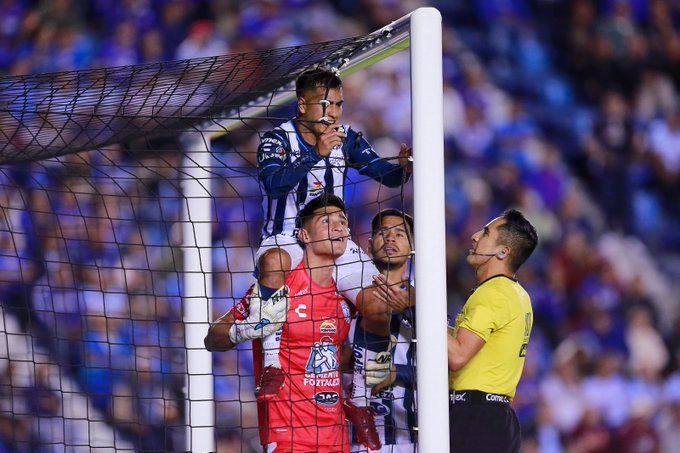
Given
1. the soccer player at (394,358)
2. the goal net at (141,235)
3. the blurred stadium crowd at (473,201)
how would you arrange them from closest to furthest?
the soccer player at (394,358) → the goal net at (141,235) → the blurred stadium crowd at (473,201)

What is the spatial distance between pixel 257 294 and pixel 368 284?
0.43m

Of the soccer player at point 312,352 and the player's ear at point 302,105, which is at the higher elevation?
the player's ear at point 302,105

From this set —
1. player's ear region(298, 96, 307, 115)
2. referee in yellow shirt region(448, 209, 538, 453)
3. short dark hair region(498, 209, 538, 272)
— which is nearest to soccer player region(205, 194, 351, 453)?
player's ear region(298, 96, 307, 115)

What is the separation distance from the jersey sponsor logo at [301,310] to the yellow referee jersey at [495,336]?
57 cm

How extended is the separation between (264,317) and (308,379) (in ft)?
1.01

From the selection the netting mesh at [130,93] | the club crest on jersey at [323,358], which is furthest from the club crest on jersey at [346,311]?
the netting mesh at [130,93]

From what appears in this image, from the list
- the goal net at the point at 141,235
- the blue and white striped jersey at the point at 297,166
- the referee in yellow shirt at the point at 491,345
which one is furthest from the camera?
the goal net at the point at 141,235

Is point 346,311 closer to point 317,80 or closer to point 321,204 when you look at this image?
point 321,204

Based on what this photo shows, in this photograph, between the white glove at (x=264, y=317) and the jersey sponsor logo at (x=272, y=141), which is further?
the jersey sponsor logo at (x=272, y=141)

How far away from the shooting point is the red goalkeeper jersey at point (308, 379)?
3.88 meters

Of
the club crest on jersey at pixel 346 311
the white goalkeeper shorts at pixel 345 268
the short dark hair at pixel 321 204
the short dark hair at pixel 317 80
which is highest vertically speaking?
the short dark hair at pixel 317 80

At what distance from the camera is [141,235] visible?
5047 millimetres

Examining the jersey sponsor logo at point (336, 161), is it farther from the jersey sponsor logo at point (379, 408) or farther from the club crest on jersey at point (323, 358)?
the jersey sponsor logo at point (379, 408)

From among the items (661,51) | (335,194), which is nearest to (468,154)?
(661,51)
